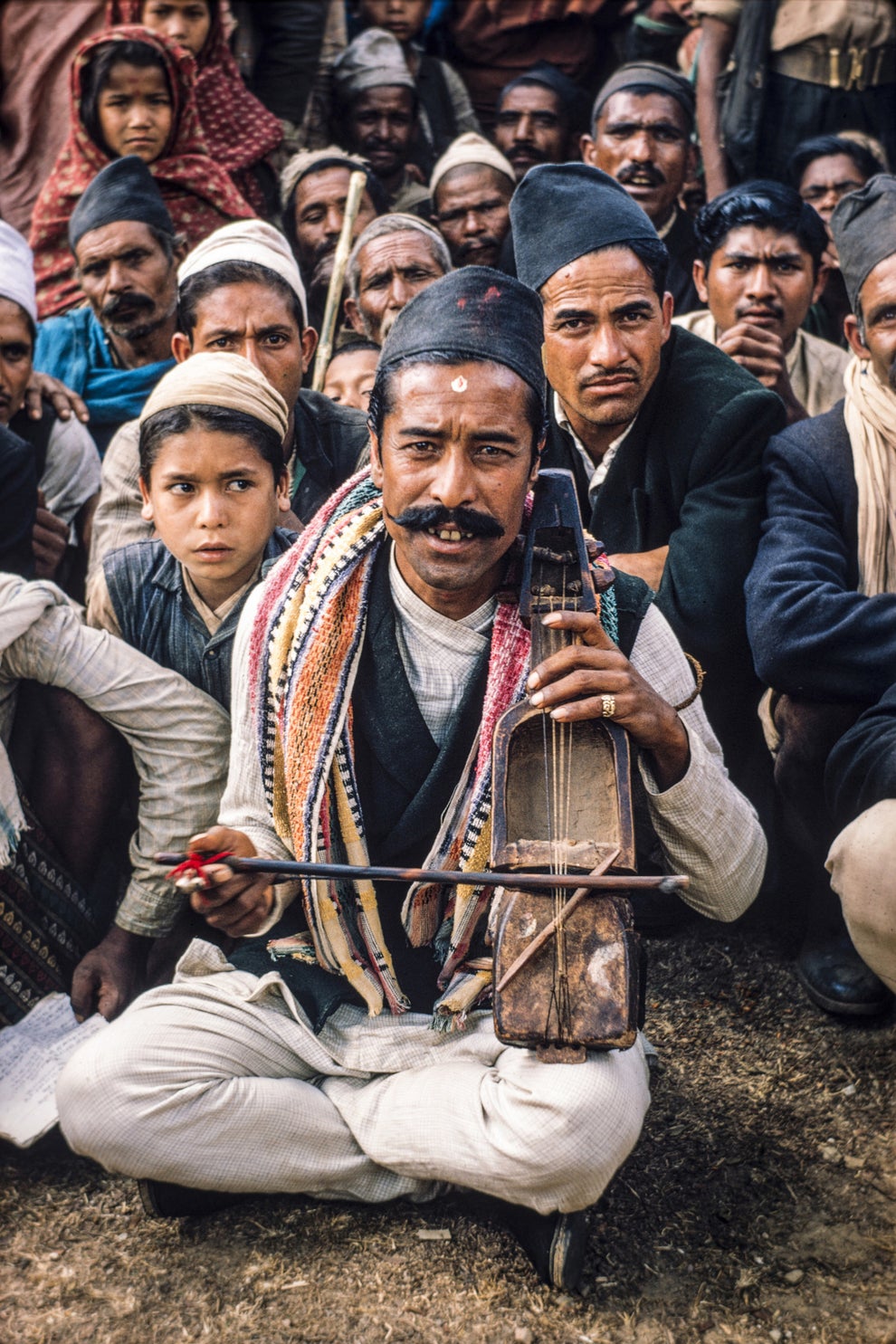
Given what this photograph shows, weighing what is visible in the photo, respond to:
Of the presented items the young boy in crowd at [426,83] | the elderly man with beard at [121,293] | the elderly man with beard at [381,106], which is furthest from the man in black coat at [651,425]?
the young boy in crowd at [426,83]

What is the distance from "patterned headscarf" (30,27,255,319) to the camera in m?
5.70

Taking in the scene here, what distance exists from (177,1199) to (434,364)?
5.68 feet

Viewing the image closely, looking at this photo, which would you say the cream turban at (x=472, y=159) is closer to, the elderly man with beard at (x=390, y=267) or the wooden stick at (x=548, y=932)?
the elderly man with beard at (x=390, y=267)

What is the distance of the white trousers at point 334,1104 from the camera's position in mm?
2287

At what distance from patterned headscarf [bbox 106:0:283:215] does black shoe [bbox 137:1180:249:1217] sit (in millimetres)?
5179

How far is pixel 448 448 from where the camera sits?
254cm

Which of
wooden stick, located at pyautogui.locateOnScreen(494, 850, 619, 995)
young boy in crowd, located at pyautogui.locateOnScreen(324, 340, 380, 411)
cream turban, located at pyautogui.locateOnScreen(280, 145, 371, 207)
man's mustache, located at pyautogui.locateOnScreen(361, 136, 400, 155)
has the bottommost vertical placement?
wooden stick, located at pyautogui.locateOnScreen(494, 850, 619, 995)

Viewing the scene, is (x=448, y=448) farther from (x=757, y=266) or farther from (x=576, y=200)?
(x=757, y=266)

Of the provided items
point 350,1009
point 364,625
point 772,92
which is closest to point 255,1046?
point 350,1009

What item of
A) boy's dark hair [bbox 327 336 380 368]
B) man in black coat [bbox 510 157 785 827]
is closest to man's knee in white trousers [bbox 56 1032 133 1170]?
man in black coat [bbox 510 157 785 827]

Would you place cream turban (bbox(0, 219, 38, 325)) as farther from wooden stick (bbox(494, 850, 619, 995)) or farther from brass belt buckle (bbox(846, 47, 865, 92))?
brass belt buckle (bbox(846, 47, 865, 92))

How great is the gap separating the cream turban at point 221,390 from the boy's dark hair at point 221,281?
0.81 m

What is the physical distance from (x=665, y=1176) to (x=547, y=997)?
71 cm

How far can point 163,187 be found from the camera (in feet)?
19.0
